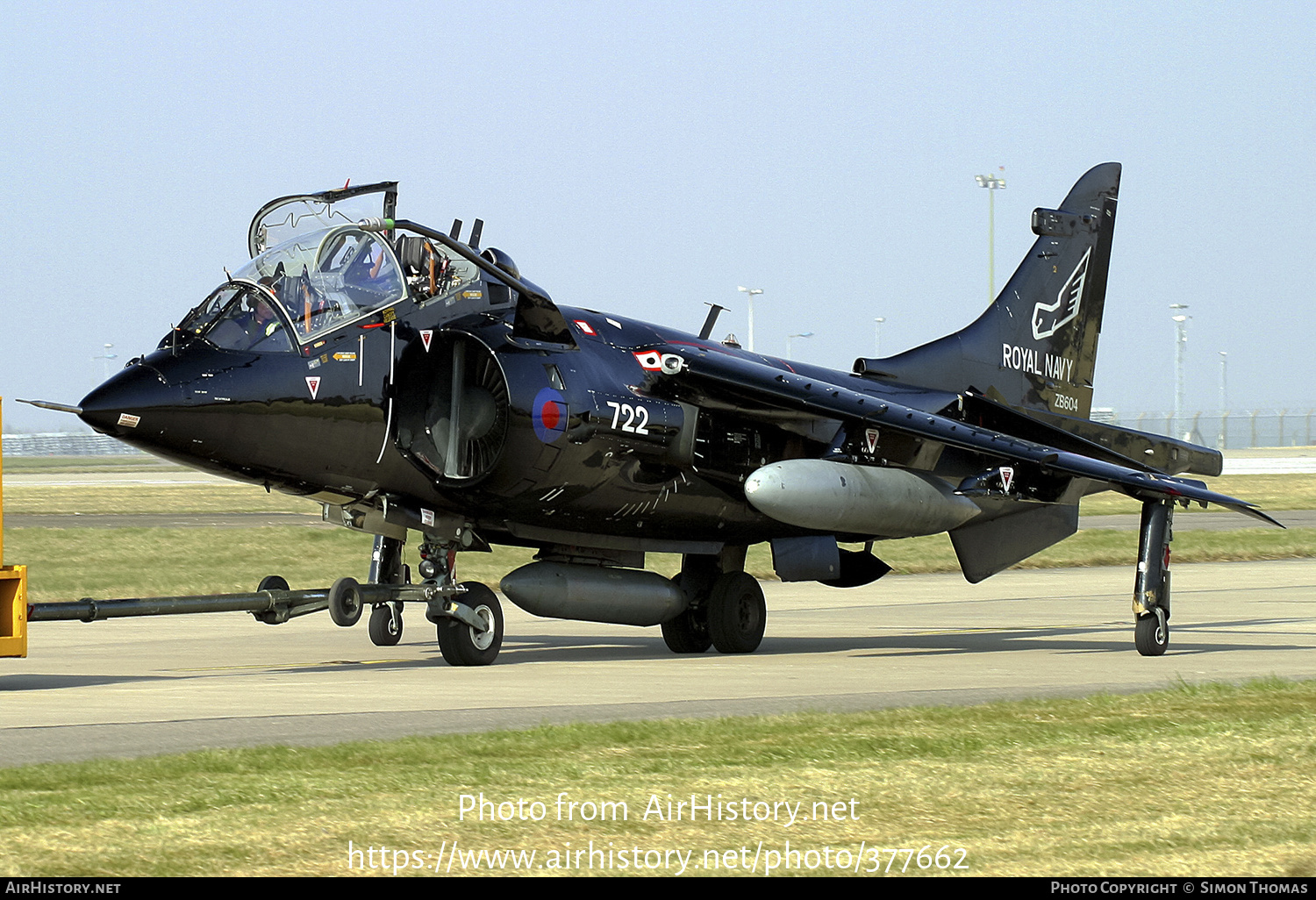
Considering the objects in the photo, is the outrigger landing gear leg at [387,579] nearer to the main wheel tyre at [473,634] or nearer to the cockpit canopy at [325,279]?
the main wheel tyre at [473,634]

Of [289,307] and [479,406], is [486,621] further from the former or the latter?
[289,307]

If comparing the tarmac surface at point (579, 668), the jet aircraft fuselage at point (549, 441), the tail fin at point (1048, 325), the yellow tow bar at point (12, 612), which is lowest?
the tarmac surface at point (579, 668)

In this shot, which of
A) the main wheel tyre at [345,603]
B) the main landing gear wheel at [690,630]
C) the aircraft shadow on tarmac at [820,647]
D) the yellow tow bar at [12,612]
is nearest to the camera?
the yellow tow bar at [12,612]

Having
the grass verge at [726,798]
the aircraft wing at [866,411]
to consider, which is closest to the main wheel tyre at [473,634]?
the aircraft wing at [866,411]

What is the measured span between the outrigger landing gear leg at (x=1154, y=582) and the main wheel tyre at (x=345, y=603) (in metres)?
7.75

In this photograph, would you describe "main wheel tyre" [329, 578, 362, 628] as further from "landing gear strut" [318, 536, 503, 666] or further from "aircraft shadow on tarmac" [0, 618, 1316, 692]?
"aircraft shadow on tarmac" [0, 618, 1316, 692]

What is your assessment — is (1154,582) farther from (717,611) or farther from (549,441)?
(549,441)

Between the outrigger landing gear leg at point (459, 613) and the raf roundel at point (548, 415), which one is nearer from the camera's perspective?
the raf roundel at point (548, 415)

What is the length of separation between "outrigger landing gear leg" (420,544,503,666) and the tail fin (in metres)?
7.08

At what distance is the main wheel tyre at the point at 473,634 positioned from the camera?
1498 cm

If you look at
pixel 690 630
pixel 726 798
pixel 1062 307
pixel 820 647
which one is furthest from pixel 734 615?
pixel 726 798

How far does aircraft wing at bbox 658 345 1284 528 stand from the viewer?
15.6 m

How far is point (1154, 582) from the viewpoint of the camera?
1602 centimetres

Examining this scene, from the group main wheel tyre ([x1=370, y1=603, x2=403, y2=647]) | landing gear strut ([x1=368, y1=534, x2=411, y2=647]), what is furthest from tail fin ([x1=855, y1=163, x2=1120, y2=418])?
main wheel tyre ([x1=370, y1=603, x2=403, y2=647])
